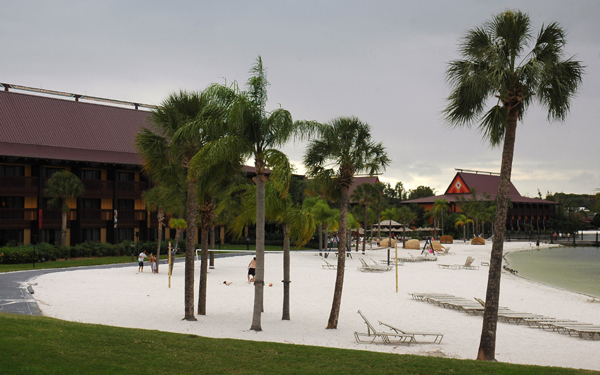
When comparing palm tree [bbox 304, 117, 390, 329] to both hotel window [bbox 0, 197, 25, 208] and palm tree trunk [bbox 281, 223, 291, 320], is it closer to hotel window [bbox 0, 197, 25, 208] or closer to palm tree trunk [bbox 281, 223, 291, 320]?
palm tree trunk [bbox 281, 223, 291, 320]

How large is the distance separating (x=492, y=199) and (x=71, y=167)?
82.9 meters

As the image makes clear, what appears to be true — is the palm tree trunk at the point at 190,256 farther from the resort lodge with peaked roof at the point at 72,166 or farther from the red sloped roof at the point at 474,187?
the red sloped roof at the point at 474,187

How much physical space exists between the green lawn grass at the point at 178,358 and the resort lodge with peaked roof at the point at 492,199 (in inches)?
3650

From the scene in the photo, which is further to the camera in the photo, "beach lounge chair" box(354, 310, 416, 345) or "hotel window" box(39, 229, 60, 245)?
"hotel window" box(39, 229, 60, 245)

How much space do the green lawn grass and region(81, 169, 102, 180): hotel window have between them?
42.1 metres

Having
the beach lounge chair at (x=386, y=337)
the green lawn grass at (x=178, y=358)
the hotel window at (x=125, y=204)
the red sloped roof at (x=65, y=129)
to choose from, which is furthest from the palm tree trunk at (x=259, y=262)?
the hotel window at (x=125, y=204)

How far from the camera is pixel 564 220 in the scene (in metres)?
119

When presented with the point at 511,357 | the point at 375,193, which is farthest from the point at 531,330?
the point at 375,193

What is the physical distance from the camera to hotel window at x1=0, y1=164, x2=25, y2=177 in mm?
45969

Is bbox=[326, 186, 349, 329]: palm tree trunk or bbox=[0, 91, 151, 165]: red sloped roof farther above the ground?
bbox=[0, 91, 151, 165]: red sloped roof

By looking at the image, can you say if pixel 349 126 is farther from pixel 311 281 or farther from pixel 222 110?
pixel 311 281

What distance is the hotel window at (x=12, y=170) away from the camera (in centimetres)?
4597

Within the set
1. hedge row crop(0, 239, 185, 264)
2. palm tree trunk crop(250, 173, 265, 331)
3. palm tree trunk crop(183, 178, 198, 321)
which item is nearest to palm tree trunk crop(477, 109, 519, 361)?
palm tree trunk crop(250, 173, 265, 331)

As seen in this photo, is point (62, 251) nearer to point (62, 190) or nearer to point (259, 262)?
point (62, 190)
